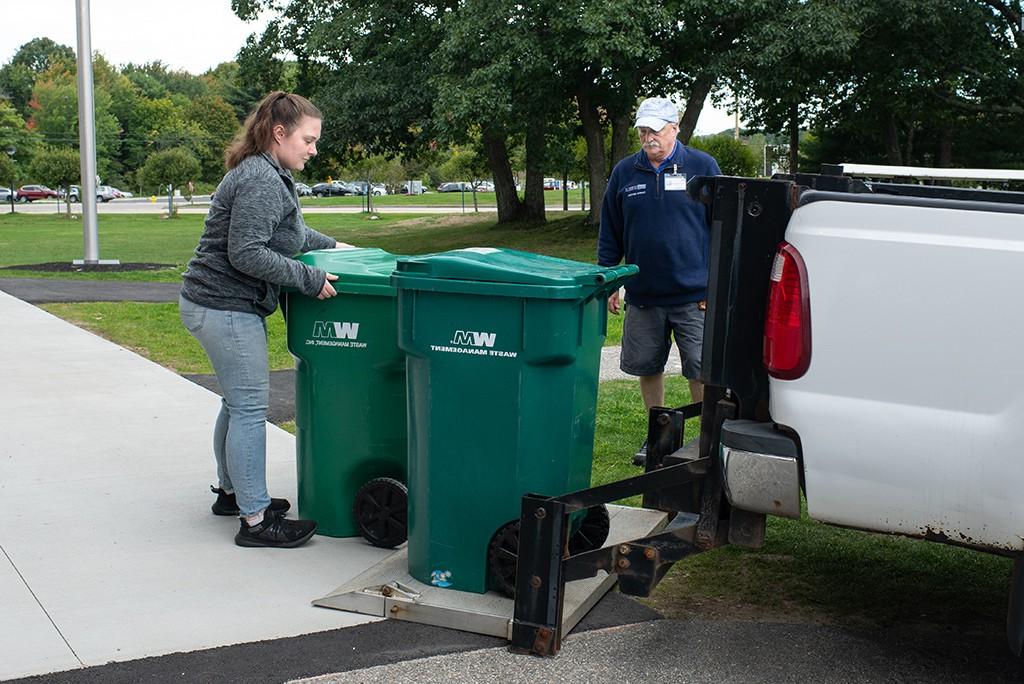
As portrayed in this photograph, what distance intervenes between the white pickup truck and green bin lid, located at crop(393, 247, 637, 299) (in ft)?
2.62

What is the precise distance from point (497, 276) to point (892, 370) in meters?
1.46

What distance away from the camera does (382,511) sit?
4957 millimetres

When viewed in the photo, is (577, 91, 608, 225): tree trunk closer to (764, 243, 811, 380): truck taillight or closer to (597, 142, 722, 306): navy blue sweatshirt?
(597, 142, 722, 306): navy blue sweatshirt

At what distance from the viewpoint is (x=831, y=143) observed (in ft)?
148

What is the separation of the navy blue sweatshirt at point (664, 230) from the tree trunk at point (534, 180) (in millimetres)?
26192

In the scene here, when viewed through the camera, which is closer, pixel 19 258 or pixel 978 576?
pixel 978 576

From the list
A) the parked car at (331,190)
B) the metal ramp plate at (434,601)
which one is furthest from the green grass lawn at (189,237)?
the parked car at (331,190)

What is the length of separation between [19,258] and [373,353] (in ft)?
72.2

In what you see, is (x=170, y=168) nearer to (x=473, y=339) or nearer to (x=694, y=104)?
(x=694, y=104)

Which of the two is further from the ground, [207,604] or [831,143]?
[831,143]

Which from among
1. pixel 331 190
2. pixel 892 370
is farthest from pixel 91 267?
pixel 331 190

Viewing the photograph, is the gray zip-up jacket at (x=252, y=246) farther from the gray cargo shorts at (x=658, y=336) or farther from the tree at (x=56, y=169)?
the tree at (x=56, y=169)

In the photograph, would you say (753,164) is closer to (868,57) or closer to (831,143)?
(831,143)

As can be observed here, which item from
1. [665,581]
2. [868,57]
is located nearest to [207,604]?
[665,581]
